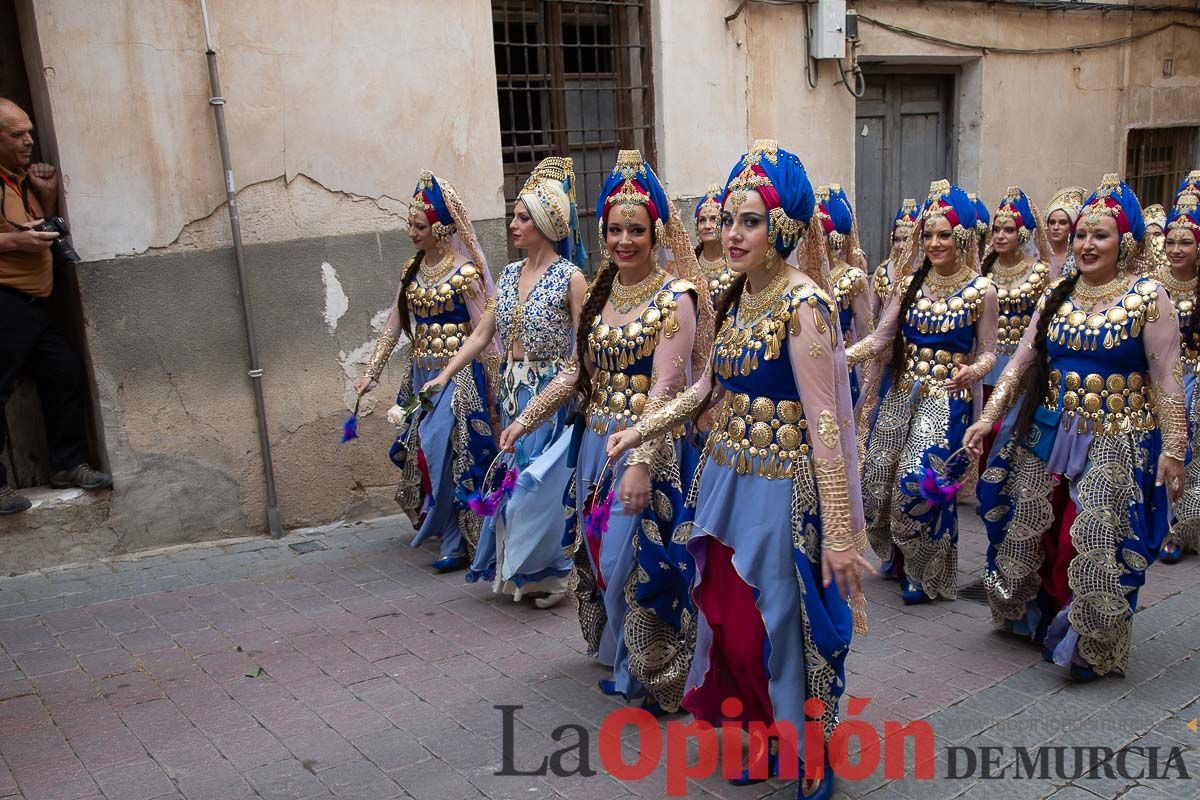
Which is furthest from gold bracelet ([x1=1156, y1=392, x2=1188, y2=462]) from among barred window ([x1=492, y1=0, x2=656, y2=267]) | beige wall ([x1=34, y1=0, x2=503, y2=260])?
barred window ([x1=492, y1=0, x2=656, y2=267])

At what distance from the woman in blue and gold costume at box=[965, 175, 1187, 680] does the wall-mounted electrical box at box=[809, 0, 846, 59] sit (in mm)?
5080

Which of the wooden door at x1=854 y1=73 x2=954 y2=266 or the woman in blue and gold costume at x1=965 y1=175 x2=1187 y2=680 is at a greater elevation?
the wooden door at x1=854 y1=73 x2=954 y2=266

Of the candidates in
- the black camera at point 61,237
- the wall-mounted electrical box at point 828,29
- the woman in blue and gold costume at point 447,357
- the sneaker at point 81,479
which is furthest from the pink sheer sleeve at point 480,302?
the wall-mounted electrical box at point 828,29

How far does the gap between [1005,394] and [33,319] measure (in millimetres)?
5438

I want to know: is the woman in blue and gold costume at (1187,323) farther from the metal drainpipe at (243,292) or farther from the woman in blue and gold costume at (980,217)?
the metal drainpipe at (243,292)

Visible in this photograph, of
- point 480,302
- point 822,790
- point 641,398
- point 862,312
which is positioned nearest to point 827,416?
point 641,398

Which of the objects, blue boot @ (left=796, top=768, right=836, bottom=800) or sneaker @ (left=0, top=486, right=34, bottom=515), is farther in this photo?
sneaker @ (left=0, top=486, right=34, bottom=515)

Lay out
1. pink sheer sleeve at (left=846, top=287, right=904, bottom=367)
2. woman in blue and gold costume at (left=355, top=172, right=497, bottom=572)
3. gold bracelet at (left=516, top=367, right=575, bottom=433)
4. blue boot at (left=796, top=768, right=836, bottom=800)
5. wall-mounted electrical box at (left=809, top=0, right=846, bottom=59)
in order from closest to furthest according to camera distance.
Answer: blue boot at (left=796, top=768, right=836, bottom=800)
gold bracelet at (left=516, top=367, right=575, bottom=433)
pink sheer sleeve at (left=846, top=287, right=904, bottom=367)
woman in blue and gold costume at (left=355, top=172, right=497, bottom=572)
wall-mounted electrical box at (left=809, top=0, right=846, bottom=59)

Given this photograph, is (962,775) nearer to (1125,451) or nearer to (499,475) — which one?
(1125,451)

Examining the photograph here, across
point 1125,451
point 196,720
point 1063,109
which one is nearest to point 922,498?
point 1125,451

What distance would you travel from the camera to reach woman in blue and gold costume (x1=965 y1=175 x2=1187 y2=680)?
14.1 ft

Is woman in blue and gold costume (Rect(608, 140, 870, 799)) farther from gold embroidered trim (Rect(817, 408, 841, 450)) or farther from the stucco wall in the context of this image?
the stucco wall

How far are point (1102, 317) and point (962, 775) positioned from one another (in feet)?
6.69

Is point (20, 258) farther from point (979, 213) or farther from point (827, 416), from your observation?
point (979, 213)
